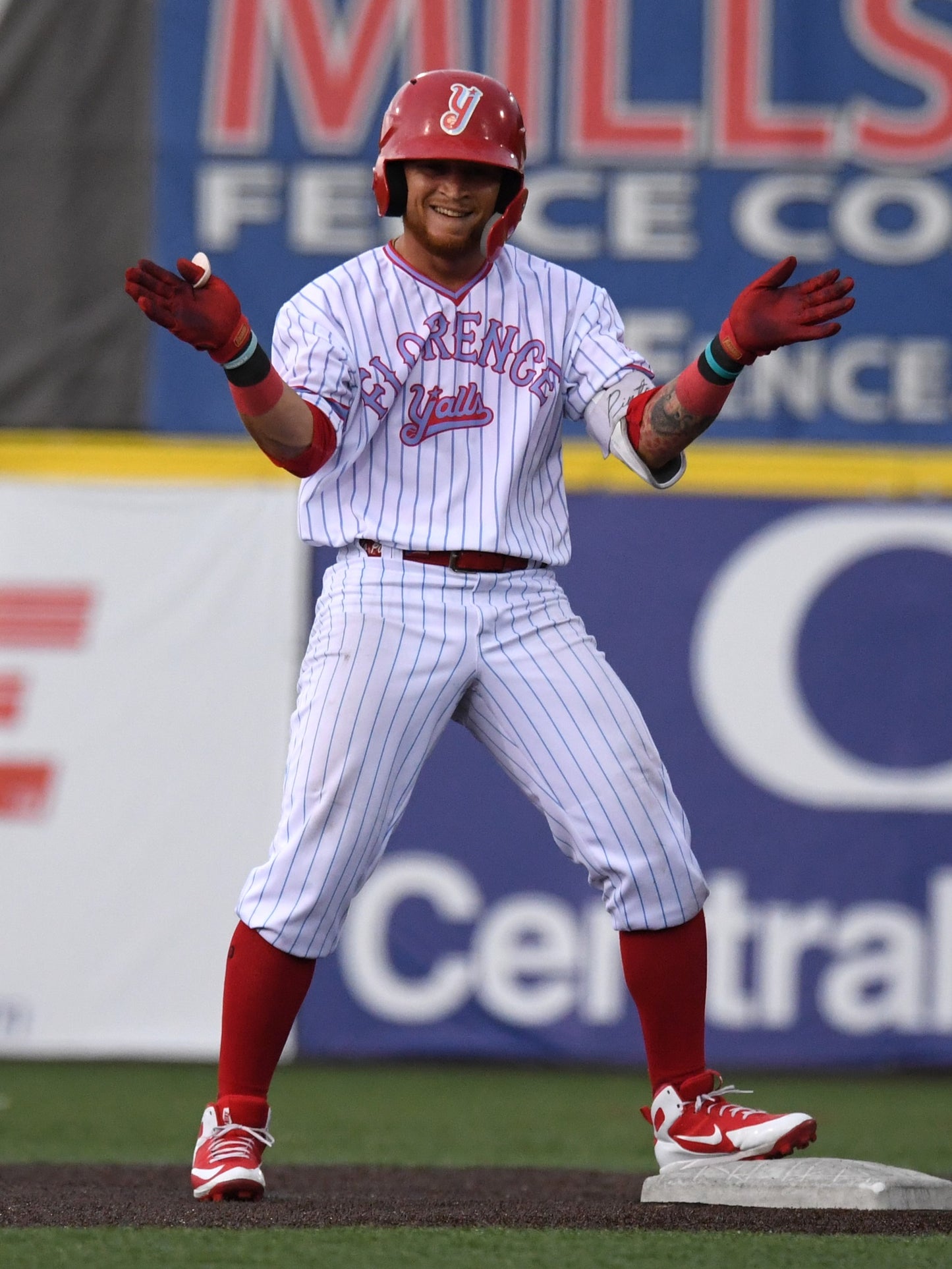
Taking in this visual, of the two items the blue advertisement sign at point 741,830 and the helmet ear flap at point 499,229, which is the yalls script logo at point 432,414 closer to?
the helmet ear flap at point 499,229

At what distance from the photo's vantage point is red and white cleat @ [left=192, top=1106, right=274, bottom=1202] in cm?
293

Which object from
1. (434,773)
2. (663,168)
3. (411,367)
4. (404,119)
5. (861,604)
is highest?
(663,168)

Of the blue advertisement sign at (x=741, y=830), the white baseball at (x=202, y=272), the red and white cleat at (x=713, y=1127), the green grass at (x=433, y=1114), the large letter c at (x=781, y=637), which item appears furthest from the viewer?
the large letter c at (x=781, y=637)

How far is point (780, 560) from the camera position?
640 cm

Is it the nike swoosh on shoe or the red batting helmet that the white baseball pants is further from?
the red batting helmet

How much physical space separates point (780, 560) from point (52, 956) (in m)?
2.70

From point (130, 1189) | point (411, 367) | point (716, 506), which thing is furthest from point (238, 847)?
point (411, 367)

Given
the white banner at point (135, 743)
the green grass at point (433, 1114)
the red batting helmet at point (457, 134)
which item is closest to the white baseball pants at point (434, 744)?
the red batting helmet at point (457, 134)

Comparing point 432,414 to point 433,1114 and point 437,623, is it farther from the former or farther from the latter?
point 433,1114

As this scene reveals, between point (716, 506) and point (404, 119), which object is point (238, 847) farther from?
point (404, 119)

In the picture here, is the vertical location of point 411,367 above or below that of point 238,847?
above

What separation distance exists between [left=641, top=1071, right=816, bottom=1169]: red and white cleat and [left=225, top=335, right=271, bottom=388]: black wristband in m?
1.28

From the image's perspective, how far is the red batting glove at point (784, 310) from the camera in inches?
111

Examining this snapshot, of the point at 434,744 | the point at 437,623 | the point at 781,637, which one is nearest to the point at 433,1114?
the point at 781,637
